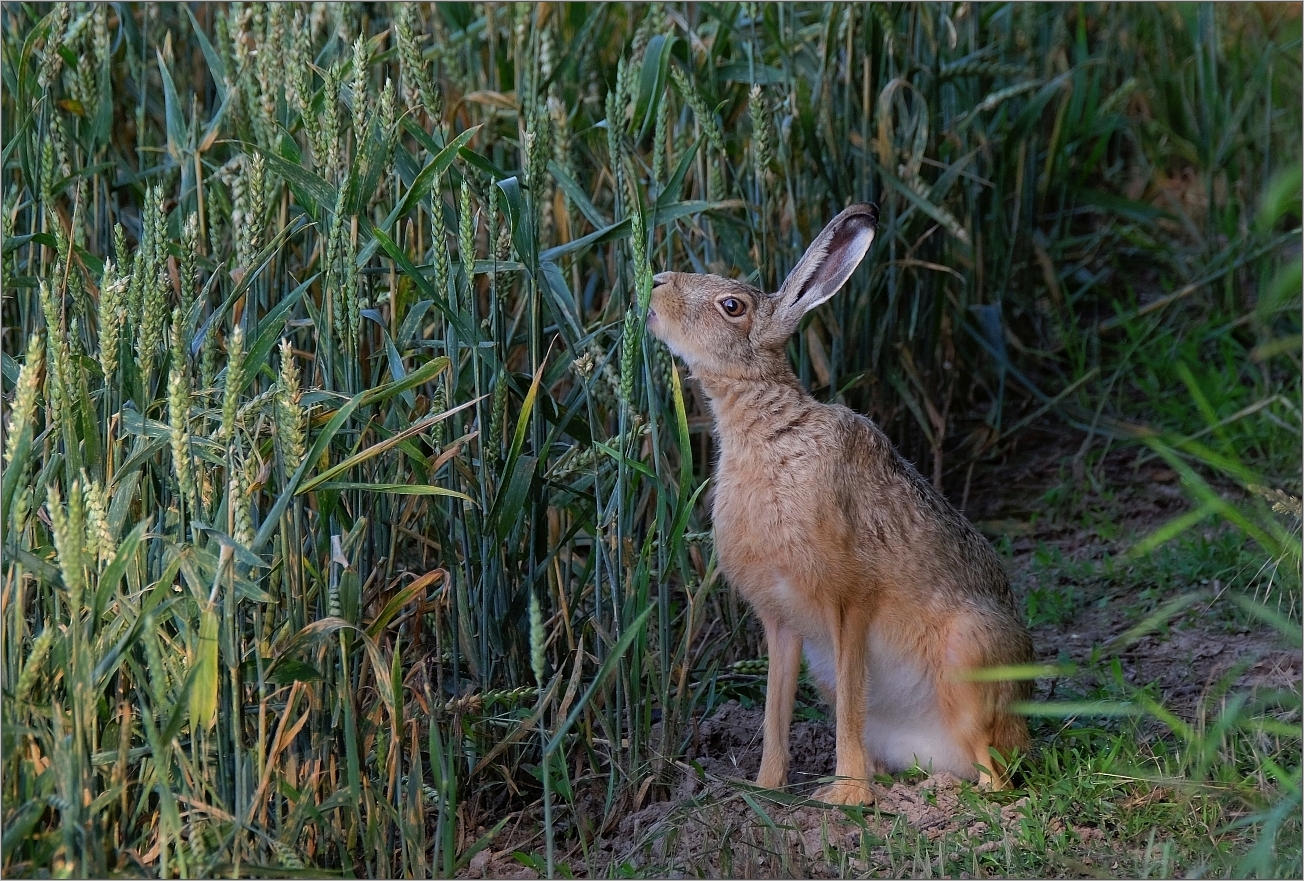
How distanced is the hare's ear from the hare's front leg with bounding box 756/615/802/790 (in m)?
0.94

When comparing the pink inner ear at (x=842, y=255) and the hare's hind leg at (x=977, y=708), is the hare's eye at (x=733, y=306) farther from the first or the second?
the hare's hind leg at (x=977, y=708)

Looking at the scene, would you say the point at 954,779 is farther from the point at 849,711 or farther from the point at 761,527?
the point at 761,527

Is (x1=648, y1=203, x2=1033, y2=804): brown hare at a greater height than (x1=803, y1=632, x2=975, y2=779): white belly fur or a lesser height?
greater

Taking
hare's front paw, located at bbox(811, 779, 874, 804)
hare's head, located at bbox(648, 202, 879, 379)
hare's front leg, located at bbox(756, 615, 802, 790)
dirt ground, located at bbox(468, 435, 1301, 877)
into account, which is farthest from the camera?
hare's head, located at bbox(648, 202, 879, 379)

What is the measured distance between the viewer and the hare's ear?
432cm

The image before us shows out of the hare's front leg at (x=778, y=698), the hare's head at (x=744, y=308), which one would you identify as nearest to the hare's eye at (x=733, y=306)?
the hare's head at (x=744, y=308)

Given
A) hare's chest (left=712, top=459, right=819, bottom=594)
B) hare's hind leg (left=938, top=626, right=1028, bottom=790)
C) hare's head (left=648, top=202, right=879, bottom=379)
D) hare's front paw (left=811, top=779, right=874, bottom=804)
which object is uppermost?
hare's head (left=648, top=202, right=879, bottom=379)

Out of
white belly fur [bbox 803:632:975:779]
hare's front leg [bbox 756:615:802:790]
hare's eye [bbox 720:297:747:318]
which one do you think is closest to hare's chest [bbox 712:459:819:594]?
hare's front leg [bbox 756:615:802:790]

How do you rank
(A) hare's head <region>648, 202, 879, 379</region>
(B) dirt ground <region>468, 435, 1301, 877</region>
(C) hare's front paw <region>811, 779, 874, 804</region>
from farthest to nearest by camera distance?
1. (A) hare's head <region>648, 202, 879, 379</region>
2. (C) hare's front paw <region>811, 779, 874, 804</region>
3. (B) dirt ground <region>468, 435, 1301, 877</region>

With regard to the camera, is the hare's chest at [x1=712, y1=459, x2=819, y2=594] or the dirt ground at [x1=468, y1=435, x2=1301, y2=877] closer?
the dirt ground at [x1=468, y1=435, x2=1301, y2=877]

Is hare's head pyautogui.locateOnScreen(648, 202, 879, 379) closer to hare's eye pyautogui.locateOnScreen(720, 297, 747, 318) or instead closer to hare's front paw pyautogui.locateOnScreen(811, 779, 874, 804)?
hare's eye pyautogui.locateOnScreen(720, 297, 747, 318)

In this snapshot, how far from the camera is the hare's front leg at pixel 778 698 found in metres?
4.28

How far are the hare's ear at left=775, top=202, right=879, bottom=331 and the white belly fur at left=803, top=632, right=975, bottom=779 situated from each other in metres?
1.02

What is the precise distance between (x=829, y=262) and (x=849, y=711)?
1.33 meters
